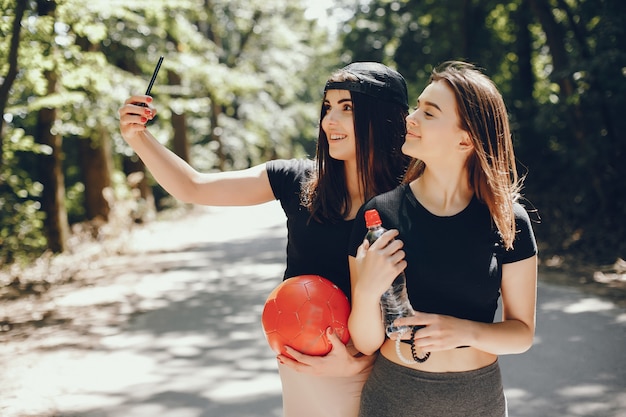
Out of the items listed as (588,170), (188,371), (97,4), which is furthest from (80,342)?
(588,170)

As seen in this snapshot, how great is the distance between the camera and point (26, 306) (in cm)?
835

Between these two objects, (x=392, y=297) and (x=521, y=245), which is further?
(x=521, y=245)

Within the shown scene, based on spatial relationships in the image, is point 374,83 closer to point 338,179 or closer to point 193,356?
point 338,179

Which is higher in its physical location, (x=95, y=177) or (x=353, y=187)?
(x=95, y=177)

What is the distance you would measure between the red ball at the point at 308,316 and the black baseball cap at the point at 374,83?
78 centimetres

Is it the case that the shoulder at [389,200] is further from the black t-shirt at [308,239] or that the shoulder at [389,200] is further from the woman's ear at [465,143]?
the black t-shirt at [308,239]

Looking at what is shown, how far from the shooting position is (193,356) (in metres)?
6.24

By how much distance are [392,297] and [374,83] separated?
0.95 meters

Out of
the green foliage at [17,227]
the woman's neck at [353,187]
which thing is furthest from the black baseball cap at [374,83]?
the green foliage at [17,227]

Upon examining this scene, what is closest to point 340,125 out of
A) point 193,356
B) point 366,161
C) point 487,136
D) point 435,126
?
point 366,161

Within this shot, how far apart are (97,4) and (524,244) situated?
24.0 ft

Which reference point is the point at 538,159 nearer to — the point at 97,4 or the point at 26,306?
the point at 97,4

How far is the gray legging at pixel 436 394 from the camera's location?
215 centimetres

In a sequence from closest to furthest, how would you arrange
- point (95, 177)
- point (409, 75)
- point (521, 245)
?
point (521, 245) < point (95, 177) < point (409, 75)
